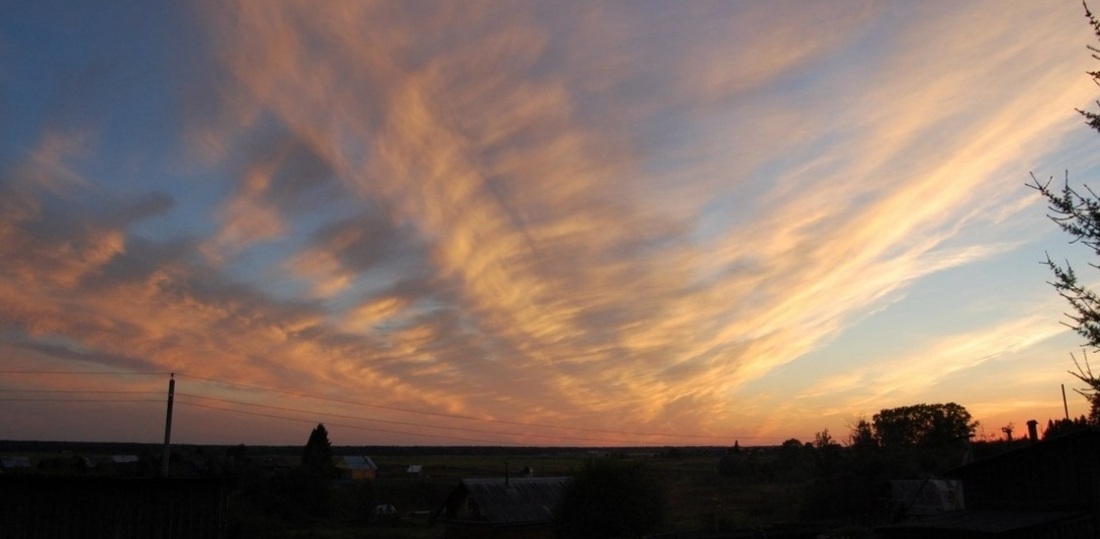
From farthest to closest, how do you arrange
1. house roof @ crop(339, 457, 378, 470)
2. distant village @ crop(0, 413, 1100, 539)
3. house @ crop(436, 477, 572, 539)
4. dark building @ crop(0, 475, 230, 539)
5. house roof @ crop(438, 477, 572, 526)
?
house roof @ crop(339, 457, 378, 470), house roof @ crop(438, 477, 572, 526), house @ crop(436, 477, 572, 539), distant village @ crop(0, 413, 1100, 539), dark building @ crop(0, 475, 230, 539)

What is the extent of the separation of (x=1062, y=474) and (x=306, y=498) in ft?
220

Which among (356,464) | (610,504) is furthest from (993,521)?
(356,464)

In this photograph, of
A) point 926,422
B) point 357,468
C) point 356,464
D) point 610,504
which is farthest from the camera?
point 356,464

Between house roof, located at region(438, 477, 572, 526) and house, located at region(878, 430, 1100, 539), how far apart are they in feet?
68.1

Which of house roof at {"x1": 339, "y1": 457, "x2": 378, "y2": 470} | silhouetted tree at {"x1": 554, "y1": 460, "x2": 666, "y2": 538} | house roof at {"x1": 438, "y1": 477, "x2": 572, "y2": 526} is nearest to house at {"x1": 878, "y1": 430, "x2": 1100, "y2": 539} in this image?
silhouetted tree at {"x1": 554, "y1": 460, "x2": 666, "y2": 538}

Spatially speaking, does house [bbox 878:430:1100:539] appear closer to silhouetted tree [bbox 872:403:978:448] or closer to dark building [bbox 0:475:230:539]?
dark building [bbox 0:475:230:539]

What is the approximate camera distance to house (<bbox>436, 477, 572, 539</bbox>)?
43188 millimetres

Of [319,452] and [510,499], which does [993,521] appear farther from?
[319,452]

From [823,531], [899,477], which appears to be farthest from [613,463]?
[899,477]

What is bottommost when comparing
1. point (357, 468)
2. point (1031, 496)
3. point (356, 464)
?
point (357, 468)

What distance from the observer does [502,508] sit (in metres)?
44.0

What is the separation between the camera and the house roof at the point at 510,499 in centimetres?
4350

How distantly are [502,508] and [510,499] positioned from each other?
1.30 metres

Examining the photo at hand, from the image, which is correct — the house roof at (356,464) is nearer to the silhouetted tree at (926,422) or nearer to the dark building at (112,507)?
the silhouetted tree at (926,422)
